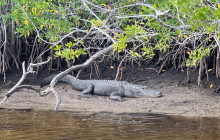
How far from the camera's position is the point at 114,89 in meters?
7.76

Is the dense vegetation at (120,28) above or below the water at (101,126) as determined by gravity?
above

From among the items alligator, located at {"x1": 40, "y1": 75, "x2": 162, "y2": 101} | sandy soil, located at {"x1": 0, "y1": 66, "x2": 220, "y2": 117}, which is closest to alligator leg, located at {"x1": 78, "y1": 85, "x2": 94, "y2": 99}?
alligator, located at {"x1": 40, "y1": 75, "x2": 162, "y2": 101}

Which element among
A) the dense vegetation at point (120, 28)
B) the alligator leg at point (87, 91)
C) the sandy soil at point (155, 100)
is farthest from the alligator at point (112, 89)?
the dense vegetation at point (120, 28)

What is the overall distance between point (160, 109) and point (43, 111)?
1.97 meters

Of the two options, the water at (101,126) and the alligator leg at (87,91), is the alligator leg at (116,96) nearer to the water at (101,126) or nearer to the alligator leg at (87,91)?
the alligator leg at (87,91)

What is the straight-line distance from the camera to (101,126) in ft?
16.9

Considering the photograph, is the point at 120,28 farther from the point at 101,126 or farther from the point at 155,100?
the point at 101,126

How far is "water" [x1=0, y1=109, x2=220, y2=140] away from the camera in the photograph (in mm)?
4637

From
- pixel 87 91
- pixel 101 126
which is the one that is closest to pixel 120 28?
pixel 87 91

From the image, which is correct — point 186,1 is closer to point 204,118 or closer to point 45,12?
point 204,118

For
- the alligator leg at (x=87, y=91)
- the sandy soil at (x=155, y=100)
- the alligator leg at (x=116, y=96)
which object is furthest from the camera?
the alligator leg at (x=87, y=91)

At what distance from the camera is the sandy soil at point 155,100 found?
252 inches

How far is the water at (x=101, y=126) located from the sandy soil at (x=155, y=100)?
1.64 ft

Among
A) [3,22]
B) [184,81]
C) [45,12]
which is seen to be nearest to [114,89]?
[184,81]
